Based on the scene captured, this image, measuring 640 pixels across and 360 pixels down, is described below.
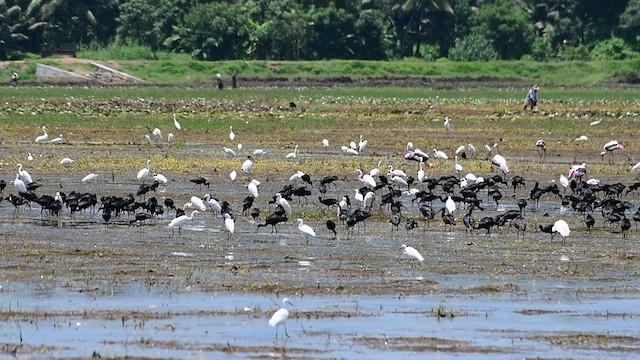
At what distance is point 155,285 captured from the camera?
60.1 feet

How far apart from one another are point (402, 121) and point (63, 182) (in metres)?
20.6

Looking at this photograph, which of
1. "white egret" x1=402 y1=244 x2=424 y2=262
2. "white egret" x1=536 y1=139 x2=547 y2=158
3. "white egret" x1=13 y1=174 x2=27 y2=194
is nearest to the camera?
"white egret" x1=402 y1=244 x2=424 y2=262

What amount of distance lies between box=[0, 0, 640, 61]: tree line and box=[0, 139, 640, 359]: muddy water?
6228 centimetres

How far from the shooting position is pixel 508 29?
3565 inches

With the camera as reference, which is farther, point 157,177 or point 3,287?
point 157,177

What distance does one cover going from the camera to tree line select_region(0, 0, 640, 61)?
87.6 m

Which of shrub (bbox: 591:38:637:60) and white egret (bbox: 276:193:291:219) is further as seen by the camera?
shrub (bbox: 591:38:637:60)

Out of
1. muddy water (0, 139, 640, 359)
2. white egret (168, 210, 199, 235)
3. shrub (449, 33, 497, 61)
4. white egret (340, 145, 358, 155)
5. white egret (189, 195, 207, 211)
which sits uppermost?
muddy water (0, 139, 640, 359)

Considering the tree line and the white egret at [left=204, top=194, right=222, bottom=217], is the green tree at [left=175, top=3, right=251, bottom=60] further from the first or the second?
the white egret at [left=204, top=194, right=222, bottom=217]

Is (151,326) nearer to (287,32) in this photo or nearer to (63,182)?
(63,182)

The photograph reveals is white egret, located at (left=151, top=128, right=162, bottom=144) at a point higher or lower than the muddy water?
lower

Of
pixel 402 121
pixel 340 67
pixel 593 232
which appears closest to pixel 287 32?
pixel 340 67

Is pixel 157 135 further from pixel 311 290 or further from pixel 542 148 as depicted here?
pixel 311 290

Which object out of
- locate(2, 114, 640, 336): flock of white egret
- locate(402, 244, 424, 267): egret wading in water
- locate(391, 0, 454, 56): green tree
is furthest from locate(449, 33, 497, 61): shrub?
locate(402, 244, 424, 267): egret wading in water
